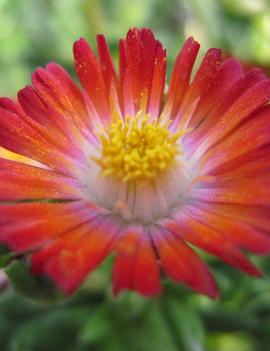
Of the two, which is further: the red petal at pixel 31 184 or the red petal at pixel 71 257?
the red petal at pixel 31 184

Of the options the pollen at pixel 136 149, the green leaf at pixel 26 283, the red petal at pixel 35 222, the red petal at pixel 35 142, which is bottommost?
the green leaf at pixel 26 283

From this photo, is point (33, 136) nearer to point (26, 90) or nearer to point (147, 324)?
point (26, 90)

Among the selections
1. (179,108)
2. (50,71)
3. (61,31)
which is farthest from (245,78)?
(61,31)

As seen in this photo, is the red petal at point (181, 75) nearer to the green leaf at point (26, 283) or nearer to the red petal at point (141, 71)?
the red petal at point (141, 71)

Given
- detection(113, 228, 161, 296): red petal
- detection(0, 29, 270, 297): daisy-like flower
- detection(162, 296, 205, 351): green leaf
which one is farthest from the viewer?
detection(162, 296, 205, 351): green leaf

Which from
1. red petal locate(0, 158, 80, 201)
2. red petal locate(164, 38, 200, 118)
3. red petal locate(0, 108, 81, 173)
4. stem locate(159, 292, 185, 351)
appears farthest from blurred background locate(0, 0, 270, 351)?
red petal locate(164, 38, 200, 118)

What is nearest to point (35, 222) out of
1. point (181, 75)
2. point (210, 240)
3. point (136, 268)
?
point (136, 268)

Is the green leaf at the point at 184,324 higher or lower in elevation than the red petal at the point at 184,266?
lower

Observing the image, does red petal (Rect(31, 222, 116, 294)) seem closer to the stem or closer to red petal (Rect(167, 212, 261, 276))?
red petal (Rect(167, 212, 261, 276))

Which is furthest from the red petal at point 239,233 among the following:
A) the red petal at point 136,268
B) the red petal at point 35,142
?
the red petal at point 35,142
